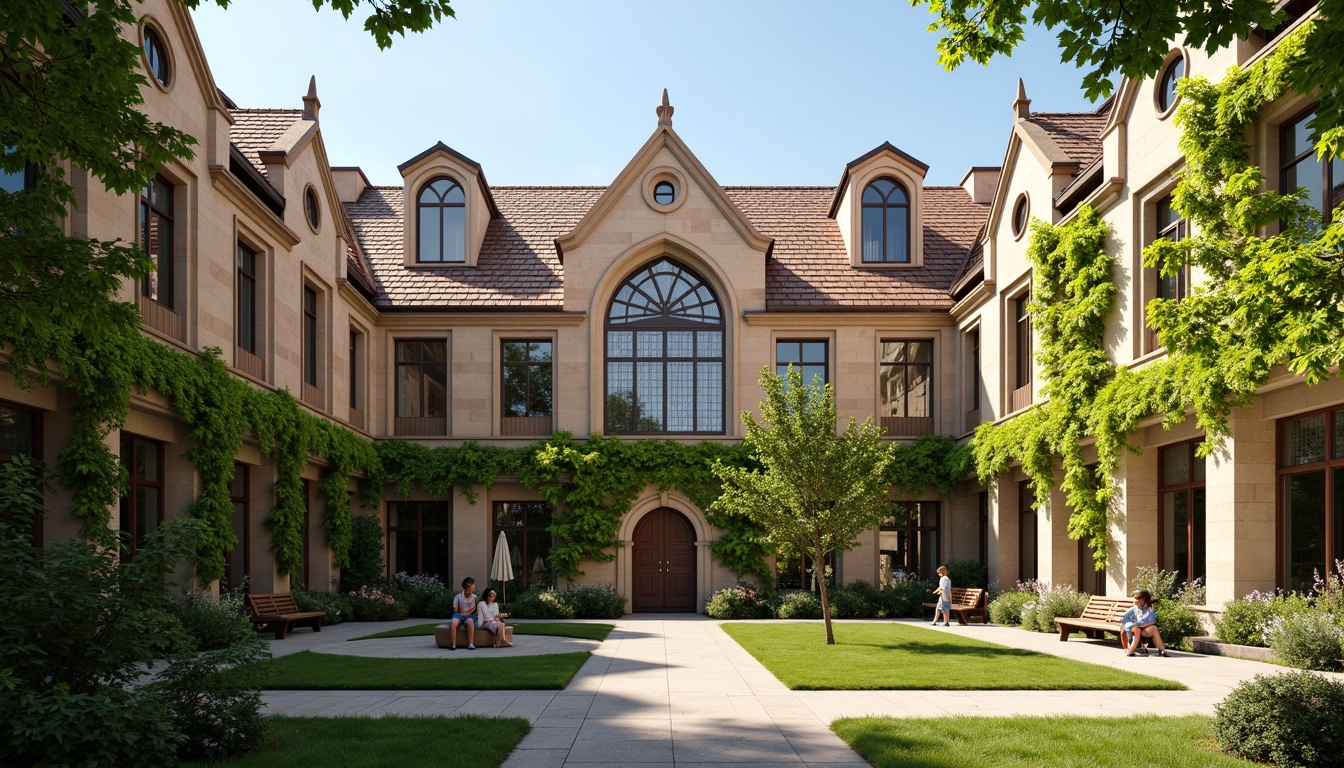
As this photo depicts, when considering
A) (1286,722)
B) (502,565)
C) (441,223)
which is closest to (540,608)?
(502,565)

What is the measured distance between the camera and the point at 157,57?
17.7 metres

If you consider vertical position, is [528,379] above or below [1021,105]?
below

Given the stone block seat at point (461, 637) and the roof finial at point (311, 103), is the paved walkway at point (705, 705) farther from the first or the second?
the roof finial at point (311, 103)

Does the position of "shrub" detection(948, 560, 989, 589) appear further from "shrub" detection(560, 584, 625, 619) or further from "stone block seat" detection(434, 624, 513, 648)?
"stone block seat" detection(434, 624, 513, 648)

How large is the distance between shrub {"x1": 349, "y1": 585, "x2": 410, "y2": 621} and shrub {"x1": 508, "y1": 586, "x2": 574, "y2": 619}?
2.82 meters

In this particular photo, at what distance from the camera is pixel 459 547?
29.2 meters

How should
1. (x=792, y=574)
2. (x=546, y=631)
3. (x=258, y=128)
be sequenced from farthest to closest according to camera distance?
1. (x=792, y=574)
2. (x=258, y=128)
3. (x=546, y=631)

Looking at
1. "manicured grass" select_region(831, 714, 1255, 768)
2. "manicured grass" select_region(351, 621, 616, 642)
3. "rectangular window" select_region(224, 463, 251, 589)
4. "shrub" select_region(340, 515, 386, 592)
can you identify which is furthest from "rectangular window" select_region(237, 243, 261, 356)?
"manicured grass" select_region(831, 714, 1255, 768)

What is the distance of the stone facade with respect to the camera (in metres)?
20.1

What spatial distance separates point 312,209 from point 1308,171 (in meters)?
20.4

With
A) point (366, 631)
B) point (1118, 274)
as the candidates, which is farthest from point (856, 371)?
point (366, 631)

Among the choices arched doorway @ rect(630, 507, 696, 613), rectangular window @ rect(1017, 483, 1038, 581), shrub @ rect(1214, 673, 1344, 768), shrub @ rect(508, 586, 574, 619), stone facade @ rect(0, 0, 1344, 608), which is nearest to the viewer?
shrub @ rect(1214, 673, 1344, 768)

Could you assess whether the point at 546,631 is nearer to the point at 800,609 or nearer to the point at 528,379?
the point at 800,609

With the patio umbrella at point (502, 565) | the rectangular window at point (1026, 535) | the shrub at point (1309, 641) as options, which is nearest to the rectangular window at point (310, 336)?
the patio umbrella at point (502, 565)
